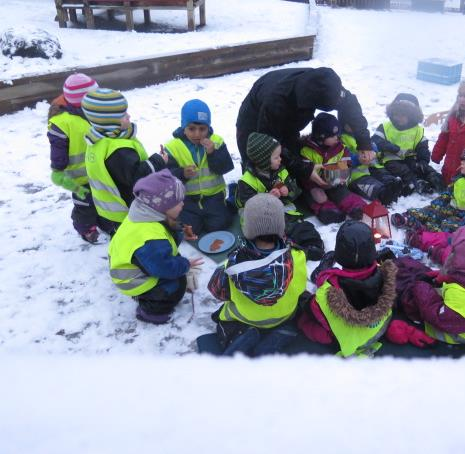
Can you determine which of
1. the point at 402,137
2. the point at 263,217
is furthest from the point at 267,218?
the point at 402,137

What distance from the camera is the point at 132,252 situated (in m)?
2.58

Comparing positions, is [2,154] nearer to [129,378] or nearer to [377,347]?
[377,347]

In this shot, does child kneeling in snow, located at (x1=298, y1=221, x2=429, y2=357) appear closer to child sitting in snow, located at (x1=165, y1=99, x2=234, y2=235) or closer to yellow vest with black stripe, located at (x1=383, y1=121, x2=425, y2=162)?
child sitting in snow, located at (x1=165, y1=99, x2=234, y2=235)

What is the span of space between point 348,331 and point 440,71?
6656mm

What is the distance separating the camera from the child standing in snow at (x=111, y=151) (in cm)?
305

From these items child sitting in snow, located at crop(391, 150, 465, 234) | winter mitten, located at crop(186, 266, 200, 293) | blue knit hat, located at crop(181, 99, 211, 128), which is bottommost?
winter mitten, located at crop(186, 266, 200, 293)

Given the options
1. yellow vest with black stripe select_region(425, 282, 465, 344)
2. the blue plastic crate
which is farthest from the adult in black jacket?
the blue plastic crate

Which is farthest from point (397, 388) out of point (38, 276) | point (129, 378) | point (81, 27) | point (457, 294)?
point (81, 27)

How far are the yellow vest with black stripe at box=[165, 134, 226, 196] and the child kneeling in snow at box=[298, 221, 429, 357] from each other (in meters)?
1.77

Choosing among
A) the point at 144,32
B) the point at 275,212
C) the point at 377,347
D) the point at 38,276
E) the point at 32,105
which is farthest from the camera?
the point at 144,32

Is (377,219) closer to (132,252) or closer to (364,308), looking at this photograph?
(364,308)

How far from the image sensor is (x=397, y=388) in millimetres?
Result: 547

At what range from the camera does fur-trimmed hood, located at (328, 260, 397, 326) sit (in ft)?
7.40

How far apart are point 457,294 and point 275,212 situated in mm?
1057
